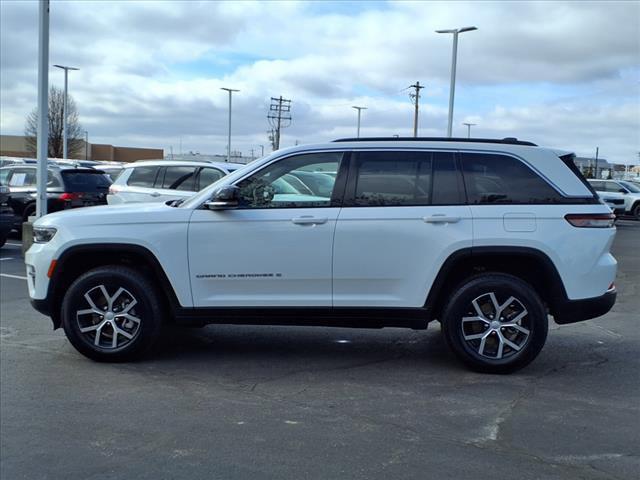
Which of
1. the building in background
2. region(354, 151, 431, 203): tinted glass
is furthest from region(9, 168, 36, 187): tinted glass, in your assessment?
the building in background

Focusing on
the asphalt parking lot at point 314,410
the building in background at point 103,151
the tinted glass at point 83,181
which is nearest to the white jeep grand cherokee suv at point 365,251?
the asphalt parking lot at point 314,410

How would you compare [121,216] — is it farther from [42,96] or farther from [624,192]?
[624,192]

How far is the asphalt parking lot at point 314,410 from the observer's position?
406 centimetres

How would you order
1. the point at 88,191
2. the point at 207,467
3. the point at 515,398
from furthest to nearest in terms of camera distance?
the point at 88,191 < the point at 515,398 < the point at 207,467

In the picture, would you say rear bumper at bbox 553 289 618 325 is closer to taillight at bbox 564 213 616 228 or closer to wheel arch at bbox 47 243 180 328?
taillight at bbox 564 213 616 228

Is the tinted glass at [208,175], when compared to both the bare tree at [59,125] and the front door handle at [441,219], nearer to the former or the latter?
the front door handle at [441,219]

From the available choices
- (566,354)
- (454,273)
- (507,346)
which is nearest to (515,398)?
(507,346)

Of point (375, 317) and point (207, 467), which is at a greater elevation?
point (375, 317)

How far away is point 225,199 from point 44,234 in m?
1.78

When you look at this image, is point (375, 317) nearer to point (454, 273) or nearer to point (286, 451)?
point (454, 273)

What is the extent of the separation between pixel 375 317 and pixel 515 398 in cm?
133

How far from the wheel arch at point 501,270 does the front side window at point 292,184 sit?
3.94 ft

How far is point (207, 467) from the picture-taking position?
4.00 meters

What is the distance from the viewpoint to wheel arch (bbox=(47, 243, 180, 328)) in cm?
600
